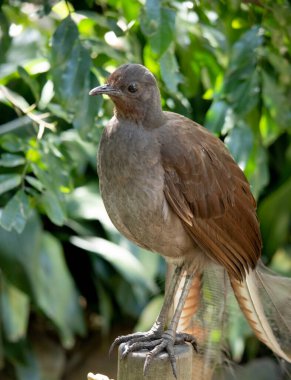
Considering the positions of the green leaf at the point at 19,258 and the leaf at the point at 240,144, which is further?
the green leaf at the point at 19,258

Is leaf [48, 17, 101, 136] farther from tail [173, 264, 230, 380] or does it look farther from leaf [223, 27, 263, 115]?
tail [173, 264, 230, 380]

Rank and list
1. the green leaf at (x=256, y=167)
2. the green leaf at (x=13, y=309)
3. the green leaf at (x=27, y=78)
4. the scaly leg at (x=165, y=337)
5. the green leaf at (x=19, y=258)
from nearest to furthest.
Result: 1. the scaly leg at (x=165, y=337)
2. the green leaf at (x=27, y=78)
3. the green leaf at (x=256, y=167)
4. the green leaf at (x=19, y=258)
5. the green leaf at (x=13, y=309)

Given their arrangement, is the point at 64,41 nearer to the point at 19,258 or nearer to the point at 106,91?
the point at 106,91

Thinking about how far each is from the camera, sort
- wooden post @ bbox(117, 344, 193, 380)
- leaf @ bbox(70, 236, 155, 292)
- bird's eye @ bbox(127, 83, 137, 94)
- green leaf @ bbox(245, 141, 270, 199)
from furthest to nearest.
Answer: leaf @ bbox(70, 236, 155, 292), green leaf @ bbox(245, 141, 270, 199), bird's eye @ bbox(127, 83, 137, 94), wooden post @ bbox(117, 344, 193, 380)

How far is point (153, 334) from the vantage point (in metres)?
3.62

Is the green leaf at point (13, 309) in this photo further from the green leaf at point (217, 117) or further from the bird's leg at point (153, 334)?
the bird's leg at point (153, 334)

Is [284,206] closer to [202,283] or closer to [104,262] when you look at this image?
[104,262]

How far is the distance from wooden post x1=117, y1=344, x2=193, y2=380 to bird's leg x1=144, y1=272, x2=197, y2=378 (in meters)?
0.02

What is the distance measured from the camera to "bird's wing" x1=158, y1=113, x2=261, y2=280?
3.58 meters

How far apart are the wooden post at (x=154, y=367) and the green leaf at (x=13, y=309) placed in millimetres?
2751

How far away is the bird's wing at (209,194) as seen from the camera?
358cm

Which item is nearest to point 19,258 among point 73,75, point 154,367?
point 73,75

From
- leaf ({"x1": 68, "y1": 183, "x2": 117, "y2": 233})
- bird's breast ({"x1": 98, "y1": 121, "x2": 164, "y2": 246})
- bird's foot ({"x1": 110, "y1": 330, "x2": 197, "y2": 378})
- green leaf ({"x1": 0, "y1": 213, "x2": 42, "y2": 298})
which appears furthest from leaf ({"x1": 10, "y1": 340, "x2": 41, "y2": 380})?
bird's breast ({"x1": 98, "y1": 121, "x2": 164, "y2": 246})

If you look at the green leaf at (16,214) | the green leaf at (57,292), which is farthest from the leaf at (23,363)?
the green leaf at (16,214)
